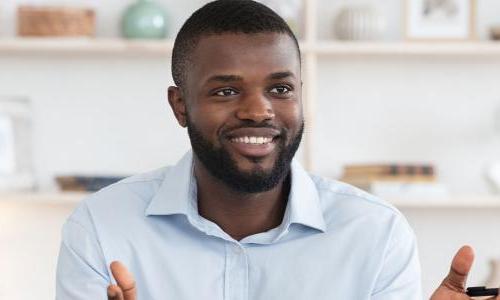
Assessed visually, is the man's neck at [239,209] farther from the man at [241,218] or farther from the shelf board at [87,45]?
the shelf board at [87,45]

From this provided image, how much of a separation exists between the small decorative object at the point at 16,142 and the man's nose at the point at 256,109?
70.3 inches

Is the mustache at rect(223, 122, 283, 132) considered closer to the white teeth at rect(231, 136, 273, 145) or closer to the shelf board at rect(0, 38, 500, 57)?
the white teeth at rect(231, 136, 273, 145)

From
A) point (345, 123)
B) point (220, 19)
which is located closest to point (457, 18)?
point (345, 123)

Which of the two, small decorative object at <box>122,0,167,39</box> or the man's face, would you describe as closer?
the man's face

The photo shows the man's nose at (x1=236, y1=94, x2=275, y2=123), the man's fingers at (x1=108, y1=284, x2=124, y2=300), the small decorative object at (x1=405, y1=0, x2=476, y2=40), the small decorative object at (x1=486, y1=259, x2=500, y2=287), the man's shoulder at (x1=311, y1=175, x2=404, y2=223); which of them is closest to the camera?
the man's fingers at (x1=108, y1=284, x2=124, y2=300)

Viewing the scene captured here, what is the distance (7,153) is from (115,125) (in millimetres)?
360

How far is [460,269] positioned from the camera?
1361 millimetres

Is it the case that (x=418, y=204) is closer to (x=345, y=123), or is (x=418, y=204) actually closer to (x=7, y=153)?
(x=345, y=123)

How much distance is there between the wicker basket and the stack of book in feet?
3.19

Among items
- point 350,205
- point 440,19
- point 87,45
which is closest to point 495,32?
point 440,19

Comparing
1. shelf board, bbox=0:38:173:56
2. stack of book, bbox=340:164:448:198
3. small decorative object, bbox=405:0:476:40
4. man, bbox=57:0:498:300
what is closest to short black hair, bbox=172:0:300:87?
man, bbox=57:0:498:300

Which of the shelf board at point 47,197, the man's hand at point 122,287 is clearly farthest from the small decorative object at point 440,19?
the man's hand at point 122,287

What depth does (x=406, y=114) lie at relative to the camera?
3.30m

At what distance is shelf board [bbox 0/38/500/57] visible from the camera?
3.08 meters
